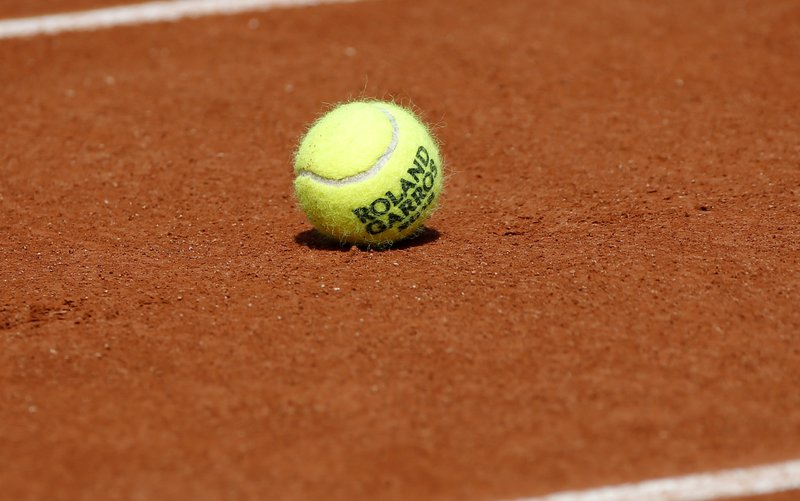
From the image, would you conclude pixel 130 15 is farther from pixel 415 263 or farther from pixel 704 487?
pixel 704 487

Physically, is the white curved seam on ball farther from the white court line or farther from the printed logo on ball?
the white court line

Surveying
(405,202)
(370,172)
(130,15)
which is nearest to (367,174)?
(370,172)

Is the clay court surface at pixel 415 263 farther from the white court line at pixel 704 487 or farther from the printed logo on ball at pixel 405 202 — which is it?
the printed logo on ball at pixel 405 202

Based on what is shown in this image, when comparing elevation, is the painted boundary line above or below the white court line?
above

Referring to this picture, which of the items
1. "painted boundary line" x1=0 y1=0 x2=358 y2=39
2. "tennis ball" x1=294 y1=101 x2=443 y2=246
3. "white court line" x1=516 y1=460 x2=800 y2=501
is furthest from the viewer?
"painted boundary line" x1=0 y1=0 x2=358 y2=39

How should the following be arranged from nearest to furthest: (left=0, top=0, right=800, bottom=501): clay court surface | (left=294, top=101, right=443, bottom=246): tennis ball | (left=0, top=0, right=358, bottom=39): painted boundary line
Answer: (left=0, top=0, right=800, bottom=501): clay court surface → (left=294, top=101, right=443, bottom=246): tennis ball → (left=0, top=0, right=358, bottom=39): painted boundary line

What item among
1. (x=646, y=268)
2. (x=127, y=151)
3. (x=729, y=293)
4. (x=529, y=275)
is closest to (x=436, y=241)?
(x=529, y=275)

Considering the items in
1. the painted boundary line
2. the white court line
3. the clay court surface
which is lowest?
the white court line

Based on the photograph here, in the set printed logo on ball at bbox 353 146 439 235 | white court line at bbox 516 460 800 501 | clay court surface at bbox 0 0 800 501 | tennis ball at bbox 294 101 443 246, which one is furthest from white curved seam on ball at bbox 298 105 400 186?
white court line at bbox 516 460 800 501

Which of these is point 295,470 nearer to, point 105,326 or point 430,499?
point 430,499
